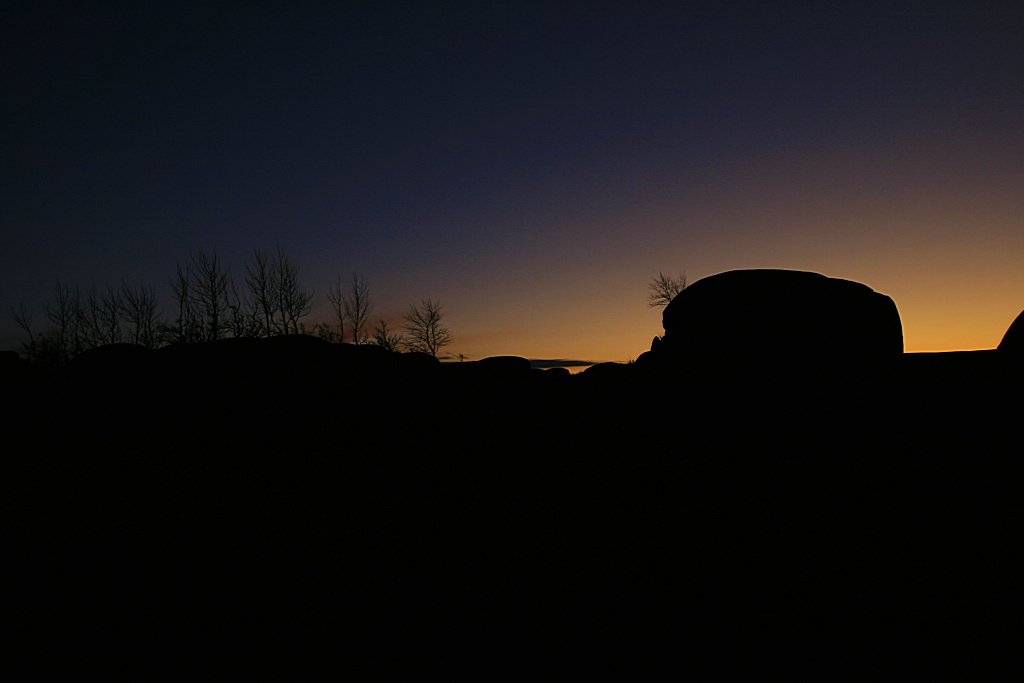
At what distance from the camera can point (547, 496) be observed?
6.02 metres

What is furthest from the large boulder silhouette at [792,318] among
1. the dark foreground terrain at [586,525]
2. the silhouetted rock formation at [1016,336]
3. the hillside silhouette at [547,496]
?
the silhouetted rock formation at [1016,336]

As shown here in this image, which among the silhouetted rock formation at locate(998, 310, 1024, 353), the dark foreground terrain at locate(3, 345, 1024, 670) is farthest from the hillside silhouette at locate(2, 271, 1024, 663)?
the silhouetted rock formation at locate(998, 310, 1024, 353)

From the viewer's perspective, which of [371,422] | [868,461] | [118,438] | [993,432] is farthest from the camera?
[371,422]

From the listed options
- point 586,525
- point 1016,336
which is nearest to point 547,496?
point 586,525

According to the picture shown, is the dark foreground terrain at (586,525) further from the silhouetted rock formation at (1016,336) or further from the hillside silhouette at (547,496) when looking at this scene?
the silhouetted rock formation at (1016,336)

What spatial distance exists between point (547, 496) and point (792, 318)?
7.89 metres

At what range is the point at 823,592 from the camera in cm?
345

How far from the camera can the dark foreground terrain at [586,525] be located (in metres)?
3.14

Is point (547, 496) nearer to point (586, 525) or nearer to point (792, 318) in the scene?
point (586, 525)

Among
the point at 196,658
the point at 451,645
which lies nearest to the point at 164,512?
the point at 196,658

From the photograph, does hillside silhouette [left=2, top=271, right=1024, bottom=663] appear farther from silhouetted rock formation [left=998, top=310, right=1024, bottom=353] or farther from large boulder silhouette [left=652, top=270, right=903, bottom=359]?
silhouetted rock formation [left=998, top=310, right=1024, bottom=353]

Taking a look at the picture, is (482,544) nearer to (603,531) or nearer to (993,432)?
(603,531)

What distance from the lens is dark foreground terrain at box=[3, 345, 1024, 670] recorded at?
10.3 feet

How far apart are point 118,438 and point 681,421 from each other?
45.6ft
